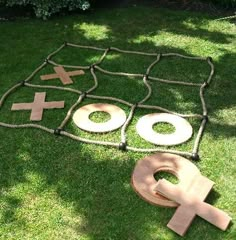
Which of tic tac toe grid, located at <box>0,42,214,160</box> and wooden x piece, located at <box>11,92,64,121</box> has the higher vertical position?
tic tac toe grid, located at <box>0,42,214,160</box>

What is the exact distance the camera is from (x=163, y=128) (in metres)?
4.45

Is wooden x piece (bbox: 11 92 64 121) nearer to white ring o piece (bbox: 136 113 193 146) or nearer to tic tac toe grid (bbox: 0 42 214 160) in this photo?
tic tac toe grid (bbox: 0 42 214 160)

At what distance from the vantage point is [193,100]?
493 centimetres

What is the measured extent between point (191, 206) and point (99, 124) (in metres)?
1.45

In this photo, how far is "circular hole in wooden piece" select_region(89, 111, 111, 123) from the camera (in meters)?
4.59

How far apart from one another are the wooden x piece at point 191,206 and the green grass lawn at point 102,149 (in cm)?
7

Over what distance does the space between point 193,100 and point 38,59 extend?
2.32m

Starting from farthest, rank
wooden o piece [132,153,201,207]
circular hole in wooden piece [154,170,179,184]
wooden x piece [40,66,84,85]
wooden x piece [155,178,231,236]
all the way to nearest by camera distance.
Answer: wooden x piece [40,66,84,85], circular hole in wooden piece [154,170,179,184], wooden o piece [132,153,201,207], wooden x piece [155,178,231,236]

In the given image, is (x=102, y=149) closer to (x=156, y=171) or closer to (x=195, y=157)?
(x=156, y=171)

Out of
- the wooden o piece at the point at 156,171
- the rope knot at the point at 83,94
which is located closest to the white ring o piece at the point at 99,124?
the rope knot at the point at 83,94

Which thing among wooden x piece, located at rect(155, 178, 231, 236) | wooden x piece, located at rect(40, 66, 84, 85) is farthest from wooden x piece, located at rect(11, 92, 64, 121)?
wooden x piece, located at rect(155, 178, 231, 236)

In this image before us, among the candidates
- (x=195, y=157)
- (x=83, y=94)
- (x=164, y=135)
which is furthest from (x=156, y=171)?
(x=83, y=94)

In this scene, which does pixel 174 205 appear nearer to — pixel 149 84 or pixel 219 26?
pixel 149 84

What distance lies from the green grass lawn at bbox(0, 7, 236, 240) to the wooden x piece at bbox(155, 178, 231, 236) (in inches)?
2.6
